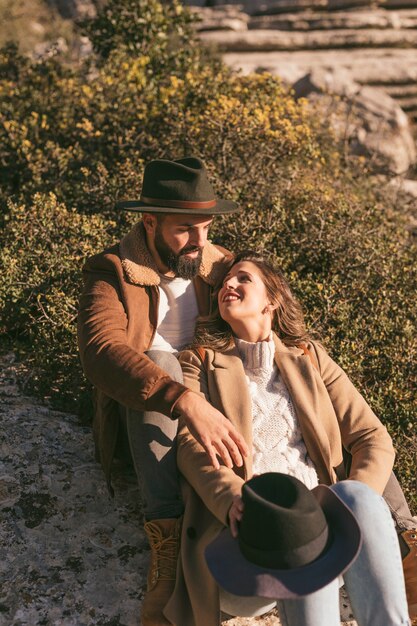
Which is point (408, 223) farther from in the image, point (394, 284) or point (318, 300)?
point (318, 300)

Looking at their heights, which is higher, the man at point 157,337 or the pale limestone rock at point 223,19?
the pale limestone rock at point 223,19

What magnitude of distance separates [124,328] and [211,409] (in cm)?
66

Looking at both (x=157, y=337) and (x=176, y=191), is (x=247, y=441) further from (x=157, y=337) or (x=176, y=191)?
(x=176, y=191)

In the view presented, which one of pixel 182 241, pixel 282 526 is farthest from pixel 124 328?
pixel 282 526

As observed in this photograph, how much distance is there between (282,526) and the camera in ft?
8.25

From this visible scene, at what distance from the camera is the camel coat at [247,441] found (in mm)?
2900

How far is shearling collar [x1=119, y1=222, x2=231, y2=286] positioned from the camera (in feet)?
12.1

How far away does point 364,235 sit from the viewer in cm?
594

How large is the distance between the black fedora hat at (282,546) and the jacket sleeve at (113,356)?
625mm

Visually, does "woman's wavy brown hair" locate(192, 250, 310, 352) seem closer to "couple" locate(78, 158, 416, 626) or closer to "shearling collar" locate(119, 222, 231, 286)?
"couple" locate(78, 158, 416, 626)

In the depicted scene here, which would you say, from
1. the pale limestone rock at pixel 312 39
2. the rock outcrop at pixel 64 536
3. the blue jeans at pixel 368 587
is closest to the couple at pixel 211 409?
the blue jeans at pixel 368 587

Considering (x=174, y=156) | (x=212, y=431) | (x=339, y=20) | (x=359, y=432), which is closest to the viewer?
(x=212, y=431)

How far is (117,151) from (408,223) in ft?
9.74

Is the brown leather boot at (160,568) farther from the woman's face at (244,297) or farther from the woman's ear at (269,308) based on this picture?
the woman's ear at (269,308)
